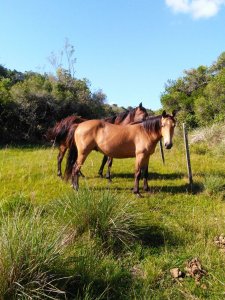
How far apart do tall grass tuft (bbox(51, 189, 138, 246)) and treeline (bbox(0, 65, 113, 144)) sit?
12.5 metres

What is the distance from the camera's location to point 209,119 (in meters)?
20.5

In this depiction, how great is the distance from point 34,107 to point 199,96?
1064 cm

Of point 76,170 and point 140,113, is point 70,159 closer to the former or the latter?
point 76,170

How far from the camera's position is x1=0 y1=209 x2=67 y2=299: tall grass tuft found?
3367mm

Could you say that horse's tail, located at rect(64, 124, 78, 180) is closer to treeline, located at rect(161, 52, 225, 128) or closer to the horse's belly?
the horse's belly

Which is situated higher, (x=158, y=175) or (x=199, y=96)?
(x=199, y=96)

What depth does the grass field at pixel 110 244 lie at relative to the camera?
139 inches

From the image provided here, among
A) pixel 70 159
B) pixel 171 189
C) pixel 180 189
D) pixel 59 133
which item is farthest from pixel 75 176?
Answer: pixel 180 189

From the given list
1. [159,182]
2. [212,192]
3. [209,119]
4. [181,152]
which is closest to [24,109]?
Answer: [181,152]

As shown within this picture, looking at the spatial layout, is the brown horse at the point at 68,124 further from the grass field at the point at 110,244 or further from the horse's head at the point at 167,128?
the horse's head at the point at 167,128

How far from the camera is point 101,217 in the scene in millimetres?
4957

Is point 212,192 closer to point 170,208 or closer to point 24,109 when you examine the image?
point 170,208

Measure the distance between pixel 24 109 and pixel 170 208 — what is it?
13.6 metres

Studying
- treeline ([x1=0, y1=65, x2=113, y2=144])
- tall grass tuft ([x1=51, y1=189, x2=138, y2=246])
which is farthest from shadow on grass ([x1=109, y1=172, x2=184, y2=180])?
treeline ([x1=0, y1=65, x2=113, y2=144])
